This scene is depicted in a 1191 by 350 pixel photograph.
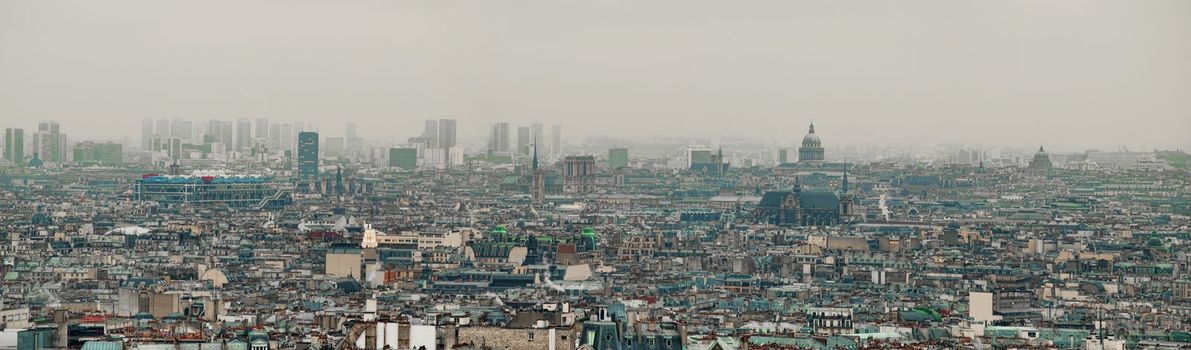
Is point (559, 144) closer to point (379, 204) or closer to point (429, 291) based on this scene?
point (379, 204)

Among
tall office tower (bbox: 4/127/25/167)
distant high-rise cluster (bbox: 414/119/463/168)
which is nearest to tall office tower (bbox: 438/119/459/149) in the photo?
distant high-rise cluster (bbox: 414/119/463/168)

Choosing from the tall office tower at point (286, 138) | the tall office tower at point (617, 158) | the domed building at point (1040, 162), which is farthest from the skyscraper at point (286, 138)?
the domed building at point (1040, 162)

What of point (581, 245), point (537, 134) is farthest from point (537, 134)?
point (581, 245)

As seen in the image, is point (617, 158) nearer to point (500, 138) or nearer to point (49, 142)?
point (500, 138)

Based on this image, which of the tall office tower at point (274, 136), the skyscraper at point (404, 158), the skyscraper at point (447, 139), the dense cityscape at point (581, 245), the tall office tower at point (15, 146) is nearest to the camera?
the dense cityscape at point (581, 245)

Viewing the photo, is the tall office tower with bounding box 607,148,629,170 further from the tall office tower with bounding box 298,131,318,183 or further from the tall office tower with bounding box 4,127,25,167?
the tall office tower with bounding box 4,127,25,167

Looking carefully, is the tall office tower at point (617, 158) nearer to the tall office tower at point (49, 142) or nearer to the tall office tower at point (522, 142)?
the tall office tower at point (522, 142)
